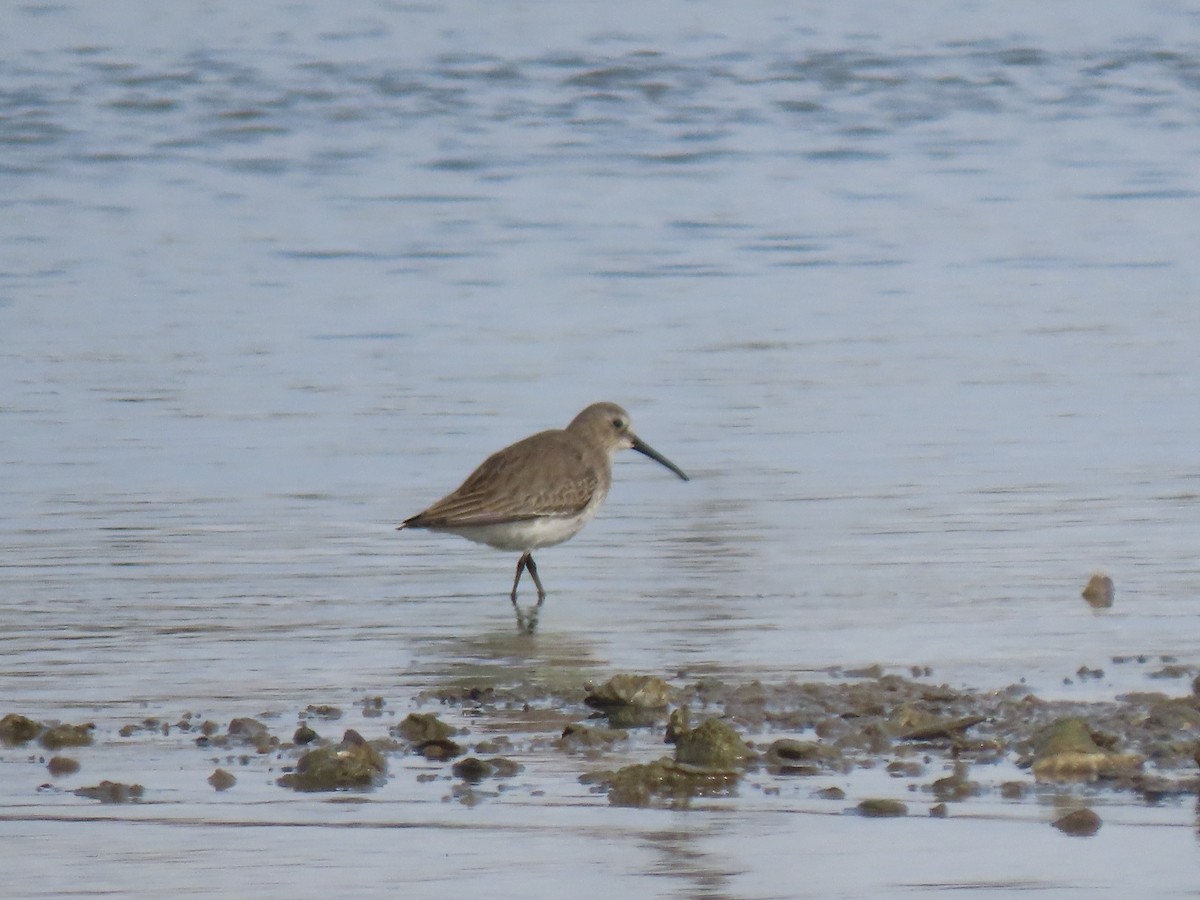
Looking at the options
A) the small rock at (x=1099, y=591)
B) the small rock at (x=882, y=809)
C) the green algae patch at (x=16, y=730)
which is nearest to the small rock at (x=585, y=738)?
the small rock at (x=882, y=809)

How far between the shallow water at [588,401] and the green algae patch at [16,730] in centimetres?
21

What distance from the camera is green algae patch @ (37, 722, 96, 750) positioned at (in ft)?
20.1

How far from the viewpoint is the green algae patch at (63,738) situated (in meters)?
6.11

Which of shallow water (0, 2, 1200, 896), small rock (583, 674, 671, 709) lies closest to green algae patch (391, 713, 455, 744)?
shallow water (0, 2, 1200, 896)

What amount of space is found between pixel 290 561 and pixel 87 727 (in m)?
2.44

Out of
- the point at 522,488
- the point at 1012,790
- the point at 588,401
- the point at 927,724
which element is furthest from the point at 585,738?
the point at 588,401

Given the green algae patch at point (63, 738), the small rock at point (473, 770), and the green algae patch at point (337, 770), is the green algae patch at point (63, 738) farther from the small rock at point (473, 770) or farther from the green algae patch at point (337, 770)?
the small rock at point (473, 770)

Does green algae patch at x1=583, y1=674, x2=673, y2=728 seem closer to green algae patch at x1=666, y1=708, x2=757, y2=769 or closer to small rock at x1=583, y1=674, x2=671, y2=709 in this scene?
small rock at x1=583, y1=674, x2=671, y2=709

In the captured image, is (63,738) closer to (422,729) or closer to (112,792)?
(112,792)

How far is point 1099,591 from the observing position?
25.8 ft

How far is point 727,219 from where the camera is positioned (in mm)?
18047

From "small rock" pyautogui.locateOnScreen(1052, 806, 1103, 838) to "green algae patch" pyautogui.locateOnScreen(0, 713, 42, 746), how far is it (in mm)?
2597

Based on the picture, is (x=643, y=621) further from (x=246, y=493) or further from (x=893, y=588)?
(x=246, y=493)

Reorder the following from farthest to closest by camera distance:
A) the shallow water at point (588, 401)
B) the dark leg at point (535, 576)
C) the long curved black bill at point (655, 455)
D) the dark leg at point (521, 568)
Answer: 1. the long curved black bill at point (655, 455)
2. the dark leg at point (521, 568)
3. the dark leg at point (535, 576)
4. the shallow water at point (588, 401)
